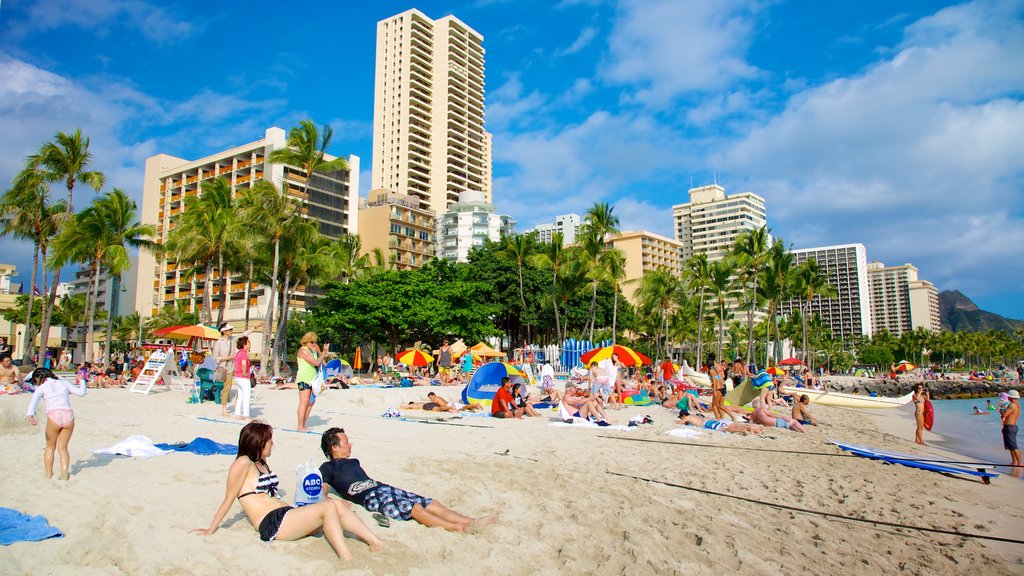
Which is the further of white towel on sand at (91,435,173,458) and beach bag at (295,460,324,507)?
white towel on sand at (91,435,173,458)

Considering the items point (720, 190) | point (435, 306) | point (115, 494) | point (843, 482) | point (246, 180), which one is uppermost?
point (720, 190)

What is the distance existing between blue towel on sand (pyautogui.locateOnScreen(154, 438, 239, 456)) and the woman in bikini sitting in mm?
2368

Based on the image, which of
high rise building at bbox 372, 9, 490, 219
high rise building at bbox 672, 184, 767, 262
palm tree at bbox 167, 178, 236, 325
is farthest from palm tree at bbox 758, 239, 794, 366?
high rise building at bbox 672, 184, 767, 262

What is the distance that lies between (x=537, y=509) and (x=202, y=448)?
3657 mm

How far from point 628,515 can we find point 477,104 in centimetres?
9492

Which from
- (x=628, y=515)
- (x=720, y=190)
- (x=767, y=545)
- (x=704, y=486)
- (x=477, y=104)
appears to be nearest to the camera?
(x=767, y=545)

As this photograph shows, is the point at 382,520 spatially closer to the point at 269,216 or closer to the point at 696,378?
the point at 696,378

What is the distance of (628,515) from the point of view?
4852mm

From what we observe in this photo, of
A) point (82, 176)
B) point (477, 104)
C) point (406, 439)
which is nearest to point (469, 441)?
point (406, 439)

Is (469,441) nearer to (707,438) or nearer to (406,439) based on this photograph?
(406,439)

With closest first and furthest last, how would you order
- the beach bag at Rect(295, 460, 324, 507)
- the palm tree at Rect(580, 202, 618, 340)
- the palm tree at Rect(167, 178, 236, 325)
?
the beach bag at Rect(295, 460, 324, 507) < the palm tree at Rect(167, 178, 236, 325) < the palm tree at Rect(580, 202, 618, 340)

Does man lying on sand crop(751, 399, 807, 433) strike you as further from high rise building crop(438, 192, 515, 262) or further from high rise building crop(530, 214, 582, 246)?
high rise building crop(530, 214, 582, 246)

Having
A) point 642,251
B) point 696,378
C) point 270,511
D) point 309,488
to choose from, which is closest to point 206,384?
point 309,488

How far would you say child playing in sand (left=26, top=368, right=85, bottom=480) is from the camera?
5055 millimetres
